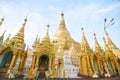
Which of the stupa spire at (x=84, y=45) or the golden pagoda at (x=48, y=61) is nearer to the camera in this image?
the golden pagoda at (x=48, y=61)

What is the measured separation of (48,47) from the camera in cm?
2380

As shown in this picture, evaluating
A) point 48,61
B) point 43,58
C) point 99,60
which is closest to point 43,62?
point 43,58

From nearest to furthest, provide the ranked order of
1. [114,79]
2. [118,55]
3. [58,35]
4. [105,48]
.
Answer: [114,79] < [105,48] < [118,55] < [58,35]

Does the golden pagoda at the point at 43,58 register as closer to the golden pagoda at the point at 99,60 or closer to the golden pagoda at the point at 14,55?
the golden pagoda at the point at 14,55

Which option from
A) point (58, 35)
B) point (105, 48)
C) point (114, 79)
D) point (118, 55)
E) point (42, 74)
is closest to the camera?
point (114, 79)

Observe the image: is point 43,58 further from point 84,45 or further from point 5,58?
point 84,45

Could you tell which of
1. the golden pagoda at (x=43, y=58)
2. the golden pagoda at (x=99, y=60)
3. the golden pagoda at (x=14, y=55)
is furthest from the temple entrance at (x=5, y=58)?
the golden pagoda at (x=99, y=60)

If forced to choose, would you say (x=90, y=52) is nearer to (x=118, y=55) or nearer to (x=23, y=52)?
(x=118, y=55)

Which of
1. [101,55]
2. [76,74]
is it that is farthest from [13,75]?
[101,55]

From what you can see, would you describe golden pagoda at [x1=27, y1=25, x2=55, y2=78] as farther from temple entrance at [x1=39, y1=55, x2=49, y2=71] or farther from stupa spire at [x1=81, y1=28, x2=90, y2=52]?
stupa spire at [x1=81, y1=28, x2=90, y2=52]

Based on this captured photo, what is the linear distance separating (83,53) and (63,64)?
4.67 m

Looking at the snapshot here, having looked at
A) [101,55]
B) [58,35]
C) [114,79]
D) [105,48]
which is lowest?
[114,79]

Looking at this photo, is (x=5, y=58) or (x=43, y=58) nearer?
(x=5, y=58)

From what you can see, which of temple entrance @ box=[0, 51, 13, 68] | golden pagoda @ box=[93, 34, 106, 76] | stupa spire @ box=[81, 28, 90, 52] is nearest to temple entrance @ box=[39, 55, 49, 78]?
temple entrance @ box=[0, 51, 13, 68]
